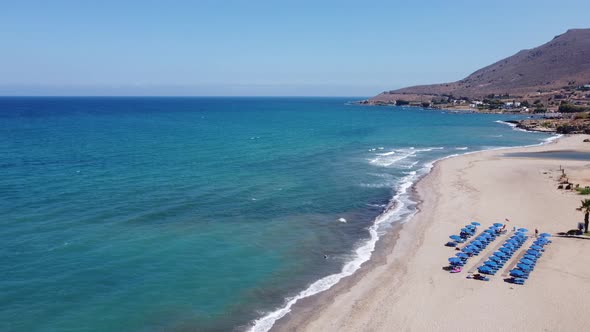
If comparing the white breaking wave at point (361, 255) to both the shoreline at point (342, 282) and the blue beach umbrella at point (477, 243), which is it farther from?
the blue beach umbrella at point (477, 243)

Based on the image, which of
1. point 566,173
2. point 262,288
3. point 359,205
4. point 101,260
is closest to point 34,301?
point 101,260

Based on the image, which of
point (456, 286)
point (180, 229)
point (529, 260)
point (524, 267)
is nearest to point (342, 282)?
point (456, 286)

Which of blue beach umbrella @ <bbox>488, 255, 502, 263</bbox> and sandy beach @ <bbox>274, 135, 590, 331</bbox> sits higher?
blue beach umbrella @ <bbox>488, 255, 502, 263</bbox>

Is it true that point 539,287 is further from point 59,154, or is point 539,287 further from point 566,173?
point 59,154

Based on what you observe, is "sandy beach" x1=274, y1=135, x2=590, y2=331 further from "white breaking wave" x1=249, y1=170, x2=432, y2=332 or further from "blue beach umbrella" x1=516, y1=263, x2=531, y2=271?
"white breaking wave" x1=249, y1=170, x2=432, y2=332

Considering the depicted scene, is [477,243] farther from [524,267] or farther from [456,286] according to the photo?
[456,286]

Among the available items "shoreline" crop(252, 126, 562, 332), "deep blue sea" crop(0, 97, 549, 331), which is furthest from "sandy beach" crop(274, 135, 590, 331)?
"deep blue sea" crop(0, 97, 549, 331)
